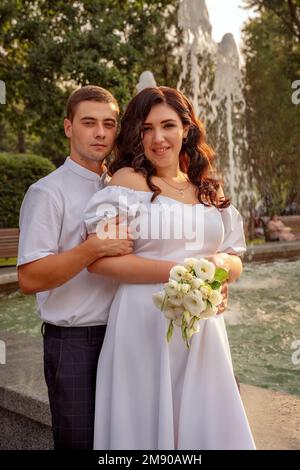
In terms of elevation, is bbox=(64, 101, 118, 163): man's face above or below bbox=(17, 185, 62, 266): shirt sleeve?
above

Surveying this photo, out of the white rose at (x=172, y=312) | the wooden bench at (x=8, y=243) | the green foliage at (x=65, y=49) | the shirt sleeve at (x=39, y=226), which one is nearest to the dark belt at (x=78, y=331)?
the shirt sleeve at (x=39, y=226)

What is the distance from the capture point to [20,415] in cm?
364

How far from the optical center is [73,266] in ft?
8.17

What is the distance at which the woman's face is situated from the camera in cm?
268

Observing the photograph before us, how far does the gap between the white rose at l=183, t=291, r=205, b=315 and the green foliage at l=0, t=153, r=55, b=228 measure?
487 inches

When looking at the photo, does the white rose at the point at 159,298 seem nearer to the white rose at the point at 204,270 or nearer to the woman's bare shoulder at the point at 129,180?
the white rose at the point at 204,270

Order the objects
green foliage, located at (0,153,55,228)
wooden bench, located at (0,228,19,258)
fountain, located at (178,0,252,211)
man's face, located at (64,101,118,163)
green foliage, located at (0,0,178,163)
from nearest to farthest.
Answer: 1. man's face, located at (64,101,118,163)
2. wooden bench, located at (0,228,19,258)
3. green foliage, located at (0,153,55,228)
4. fountain, located at (178,0,252,211)
5. green foliage, located at (0,0,178,163)

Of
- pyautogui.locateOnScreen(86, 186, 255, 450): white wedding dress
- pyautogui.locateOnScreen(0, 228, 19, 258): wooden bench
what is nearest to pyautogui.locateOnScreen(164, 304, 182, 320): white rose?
pyautogui.locateOnScreen(86, 186, 255, 450): white wedding dress

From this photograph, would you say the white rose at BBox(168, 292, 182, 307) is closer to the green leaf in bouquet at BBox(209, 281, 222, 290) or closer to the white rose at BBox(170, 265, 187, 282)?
the white rose at BBox(170, 265, 187, 282)

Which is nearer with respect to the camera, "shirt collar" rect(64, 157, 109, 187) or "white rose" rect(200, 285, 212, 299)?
"white rose" rect(200, 285, 212, 299)

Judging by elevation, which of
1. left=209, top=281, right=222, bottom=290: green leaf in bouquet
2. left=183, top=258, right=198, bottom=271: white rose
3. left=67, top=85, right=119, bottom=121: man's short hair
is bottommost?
left=209, top=281, right=222, bottom=290: green leaf in bouquet

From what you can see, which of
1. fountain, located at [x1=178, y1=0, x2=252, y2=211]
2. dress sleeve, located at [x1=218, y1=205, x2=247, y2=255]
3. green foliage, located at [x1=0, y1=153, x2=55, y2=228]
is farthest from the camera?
fountain, located at [x1=178, y1=0, x2=252, y2=211]

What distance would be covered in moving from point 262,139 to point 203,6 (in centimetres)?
1325

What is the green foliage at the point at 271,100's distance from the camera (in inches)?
1013
